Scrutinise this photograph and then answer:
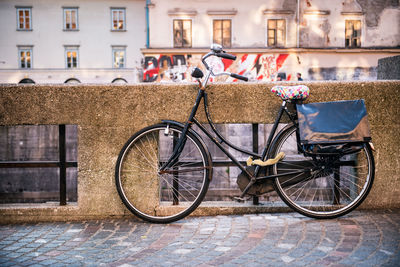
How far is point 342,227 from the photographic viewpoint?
3.57 metres

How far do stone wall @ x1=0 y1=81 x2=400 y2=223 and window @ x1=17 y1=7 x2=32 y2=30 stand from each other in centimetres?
A: 3376

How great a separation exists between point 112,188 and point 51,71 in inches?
1297

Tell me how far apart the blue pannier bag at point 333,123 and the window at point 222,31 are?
22830 mm

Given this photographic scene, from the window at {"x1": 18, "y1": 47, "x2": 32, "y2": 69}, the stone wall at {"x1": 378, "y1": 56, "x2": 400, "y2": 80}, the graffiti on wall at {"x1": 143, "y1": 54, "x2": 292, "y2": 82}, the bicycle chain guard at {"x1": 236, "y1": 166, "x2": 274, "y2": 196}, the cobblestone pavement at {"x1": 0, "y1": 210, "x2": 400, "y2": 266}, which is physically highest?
the window at {"x1": 18, "y1": 47, "x2": 32, "y2": 69}

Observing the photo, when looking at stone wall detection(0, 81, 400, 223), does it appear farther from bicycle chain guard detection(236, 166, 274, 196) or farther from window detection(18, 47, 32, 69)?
window detection(18, 47, 32, 69)

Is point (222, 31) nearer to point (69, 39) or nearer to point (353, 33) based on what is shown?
point (353, 33)

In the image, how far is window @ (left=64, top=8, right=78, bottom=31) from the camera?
1332 inches

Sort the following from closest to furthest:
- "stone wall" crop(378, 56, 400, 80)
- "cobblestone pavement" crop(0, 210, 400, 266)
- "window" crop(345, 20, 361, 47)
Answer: "cobblestone pavement" crop(0, 210, 400, 266), "stone wall" crop(378, 56, 400, 80), "window" crop(345, 20, 361, 47)

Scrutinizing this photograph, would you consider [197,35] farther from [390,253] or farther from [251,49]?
[390,253]

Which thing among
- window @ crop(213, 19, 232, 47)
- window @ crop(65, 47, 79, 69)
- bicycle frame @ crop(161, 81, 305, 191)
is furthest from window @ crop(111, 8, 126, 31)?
bicycle frame @ crop(161, 81, 305, 191)

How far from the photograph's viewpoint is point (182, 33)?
25609 millimetres

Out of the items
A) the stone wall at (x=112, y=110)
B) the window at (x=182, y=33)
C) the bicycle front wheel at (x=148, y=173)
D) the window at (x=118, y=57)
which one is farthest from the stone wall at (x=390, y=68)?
the window at (x=118, y=57)

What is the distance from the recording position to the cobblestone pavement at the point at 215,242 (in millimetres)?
2914

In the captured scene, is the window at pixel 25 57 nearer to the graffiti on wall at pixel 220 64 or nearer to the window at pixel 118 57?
the window at pixel 118 57
